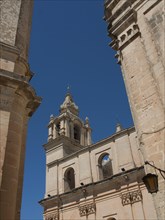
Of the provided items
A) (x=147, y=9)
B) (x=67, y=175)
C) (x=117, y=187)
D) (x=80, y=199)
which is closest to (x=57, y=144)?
(x=67, y=175)

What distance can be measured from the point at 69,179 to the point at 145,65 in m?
20.3

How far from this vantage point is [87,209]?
20734mm

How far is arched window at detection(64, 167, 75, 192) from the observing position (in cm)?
2394

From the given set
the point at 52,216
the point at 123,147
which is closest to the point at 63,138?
the point at 52,216

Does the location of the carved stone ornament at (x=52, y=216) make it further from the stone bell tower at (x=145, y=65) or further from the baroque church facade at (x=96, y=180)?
the stone bell tower at (x=145, y=65)

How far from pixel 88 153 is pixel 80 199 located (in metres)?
4.10

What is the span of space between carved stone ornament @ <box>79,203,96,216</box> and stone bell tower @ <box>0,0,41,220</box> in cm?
1555

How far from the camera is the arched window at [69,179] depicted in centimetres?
2394

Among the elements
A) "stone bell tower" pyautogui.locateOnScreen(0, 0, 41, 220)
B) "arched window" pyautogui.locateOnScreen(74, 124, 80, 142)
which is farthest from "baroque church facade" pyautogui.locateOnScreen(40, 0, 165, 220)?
"stone bell tower" pyautogui.locateOnScreen(0, 0, 41, 220)

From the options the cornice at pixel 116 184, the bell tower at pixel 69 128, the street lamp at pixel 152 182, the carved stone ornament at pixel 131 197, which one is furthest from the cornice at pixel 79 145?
the street lamp at pixel 152 182

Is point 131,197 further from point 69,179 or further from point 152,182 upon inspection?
point 152,182

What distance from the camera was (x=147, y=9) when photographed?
7.02 m

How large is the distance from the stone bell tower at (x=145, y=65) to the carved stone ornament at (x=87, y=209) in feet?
50.9

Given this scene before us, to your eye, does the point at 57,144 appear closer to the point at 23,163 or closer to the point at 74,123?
the point at 74,123
